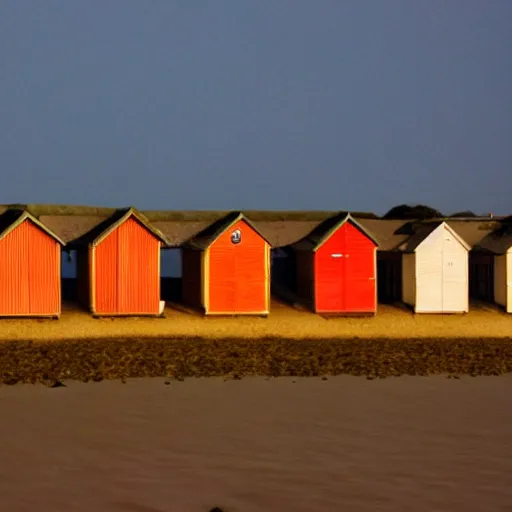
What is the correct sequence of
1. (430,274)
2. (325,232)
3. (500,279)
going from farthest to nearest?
1. (500,279)
2. (430,274)
3. (325,232)

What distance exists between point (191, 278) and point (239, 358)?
13596 millimetres

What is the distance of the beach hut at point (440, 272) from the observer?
40.7 metres

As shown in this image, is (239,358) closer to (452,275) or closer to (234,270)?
(234,270)

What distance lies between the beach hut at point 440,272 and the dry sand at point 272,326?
58cm

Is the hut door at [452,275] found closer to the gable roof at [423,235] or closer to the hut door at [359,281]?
the gable roof at [423,235]

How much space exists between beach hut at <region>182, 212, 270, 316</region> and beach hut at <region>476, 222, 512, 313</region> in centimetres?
998

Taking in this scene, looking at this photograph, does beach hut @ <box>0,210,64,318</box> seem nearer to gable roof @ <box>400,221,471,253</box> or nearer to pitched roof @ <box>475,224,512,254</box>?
gable roof @ <box>400,221,471,253</box>

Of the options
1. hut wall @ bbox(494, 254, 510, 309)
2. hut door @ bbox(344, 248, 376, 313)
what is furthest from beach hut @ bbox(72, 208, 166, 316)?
hut wall @ bbox(494, 254, 510, 309)

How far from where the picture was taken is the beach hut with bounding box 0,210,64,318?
35594mm

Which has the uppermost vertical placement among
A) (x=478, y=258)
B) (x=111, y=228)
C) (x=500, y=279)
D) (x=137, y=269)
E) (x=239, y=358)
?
(x=111, y=228)

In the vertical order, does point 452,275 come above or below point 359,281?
above

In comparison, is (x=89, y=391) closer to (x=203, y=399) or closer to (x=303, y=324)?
(x=203, y=399)

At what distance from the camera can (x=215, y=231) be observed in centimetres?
3916

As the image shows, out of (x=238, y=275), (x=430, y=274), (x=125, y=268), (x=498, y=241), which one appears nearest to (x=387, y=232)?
(x=430, y=274)
